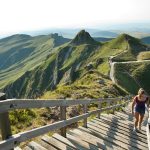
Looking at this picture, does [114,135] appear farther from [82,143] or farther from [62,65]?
[62,65]

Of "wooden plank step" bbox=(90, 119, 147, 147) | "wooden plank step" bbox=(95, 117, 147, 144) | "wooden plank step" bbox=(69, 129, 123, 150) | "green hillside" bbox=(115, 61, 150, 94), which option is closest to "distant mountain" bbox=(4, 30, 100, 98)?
"green hillside" bbox=(115, 61, 150, 94)

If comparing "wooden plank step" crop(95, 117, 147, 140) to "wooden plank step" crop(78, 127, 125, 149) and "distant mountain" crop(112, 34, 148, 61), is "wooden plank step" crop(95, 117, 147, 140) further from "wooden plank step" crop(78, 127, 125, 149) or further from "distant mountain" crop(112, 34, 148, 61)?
"distant mountain" crop(112, 34, 148, 61)

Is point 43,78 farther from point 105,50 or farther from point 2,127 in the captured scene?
point 2,127

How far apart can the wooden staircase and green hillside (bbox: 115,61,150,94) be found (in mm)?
73114

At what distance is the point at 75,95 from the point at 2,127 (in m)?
24.1

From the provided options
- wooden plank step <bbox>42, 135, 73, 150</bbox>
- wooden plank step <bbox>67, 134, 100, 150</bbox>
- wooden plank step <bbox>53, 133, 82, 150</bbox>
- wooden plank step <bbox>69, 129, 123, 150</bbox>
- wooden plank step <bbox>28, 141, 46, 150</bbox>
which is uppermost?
wooden plank step <bbox>28, 141, 46, 150</bbox>

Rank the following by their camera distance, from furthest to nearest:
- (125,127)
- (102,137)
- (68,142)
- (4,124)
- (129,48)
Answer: (129,48) → (125,127) → (102,137) → (68,142) → (4,124)

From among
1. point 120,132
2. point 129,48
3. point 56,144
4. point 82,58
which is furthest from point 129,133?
point 82,58

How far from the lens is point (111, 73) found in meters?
92.2

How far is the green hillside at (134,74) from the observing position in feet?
295

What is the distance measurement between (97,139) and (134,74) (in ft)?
288

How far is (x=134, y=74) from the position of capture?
97.1 m

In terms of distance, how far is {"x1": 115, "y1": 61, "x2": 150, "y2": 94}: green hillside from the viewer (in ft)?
295

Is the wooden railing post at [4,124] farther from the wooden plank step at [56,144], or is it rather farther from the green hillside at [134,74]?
the green hillside at [134,74]
